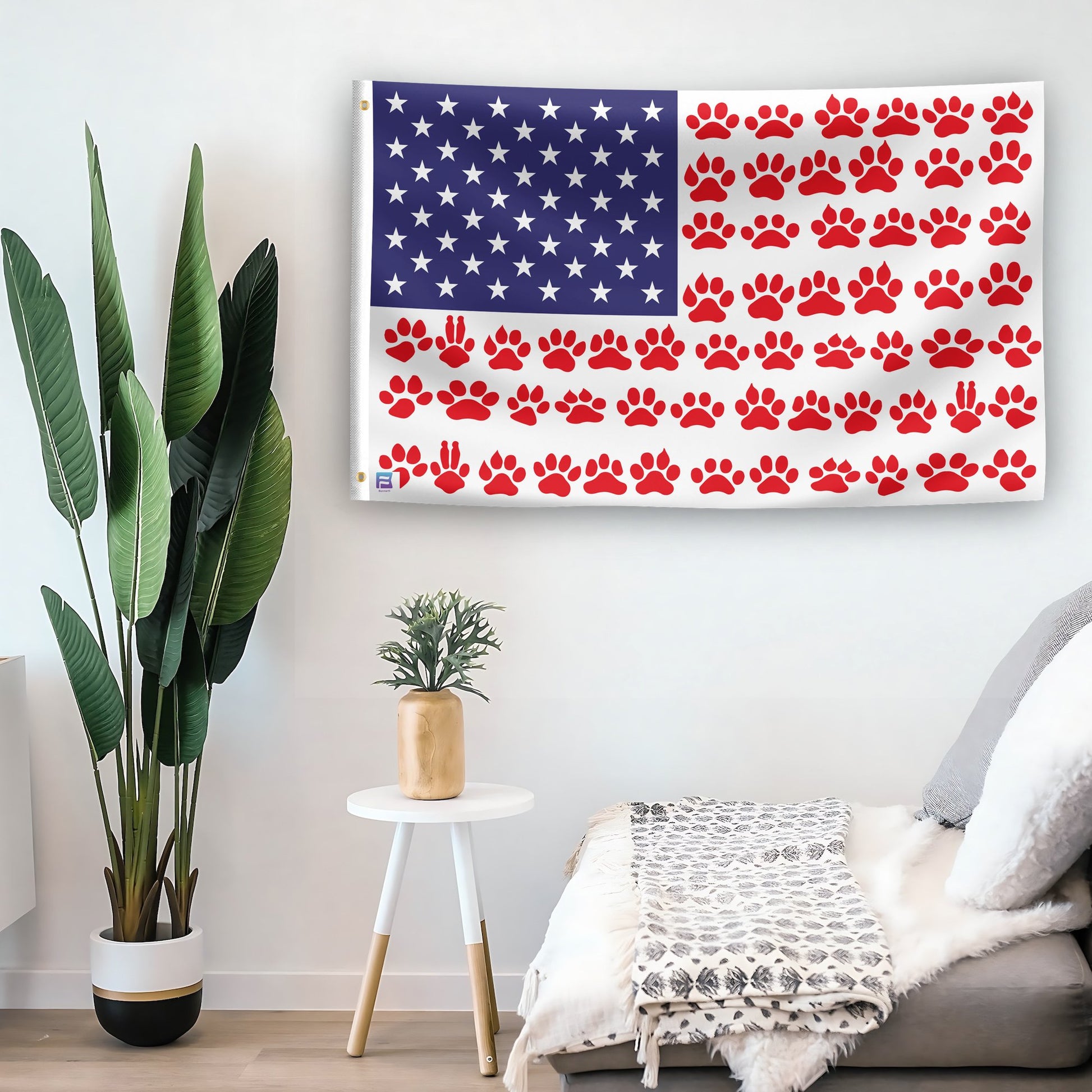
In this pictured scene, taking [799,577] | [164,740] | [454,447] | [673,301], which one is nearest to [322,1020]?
[164,740]

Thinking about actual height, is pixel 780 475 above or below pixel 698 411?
below

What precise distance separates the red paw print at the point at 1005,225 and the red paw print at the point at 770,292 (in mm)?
418

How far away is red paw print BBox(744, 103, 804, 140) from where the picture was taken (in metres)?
2.28

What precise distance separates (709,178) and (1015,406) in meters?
0.80

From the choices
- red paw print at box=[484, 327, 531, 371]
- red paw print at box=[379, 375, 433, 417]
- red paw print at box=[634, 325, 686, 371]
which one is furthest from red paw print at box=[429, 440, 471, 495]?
red paw print at box=[634, 325, 686, 371]

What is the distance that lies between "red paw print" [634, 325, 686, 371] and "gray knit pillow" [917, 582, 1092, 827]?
88 cm

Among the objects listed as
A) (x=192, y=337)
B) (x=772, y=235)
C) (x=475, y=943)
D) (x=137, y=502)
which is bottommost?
(x=475, y=943)

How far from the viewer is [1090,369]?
91.1 inches

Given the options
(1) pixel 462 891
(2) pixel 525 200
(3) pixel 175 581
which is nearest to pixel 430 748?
(1) pixel 462 891

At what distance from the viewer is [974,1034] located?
51.9 inches

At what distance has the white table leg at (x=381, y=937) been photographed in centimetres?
200

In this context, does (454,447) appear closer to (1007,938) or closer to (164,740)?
(164,740)

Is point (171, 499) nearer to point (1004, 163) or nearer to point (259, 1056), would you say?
point (259, 1056)

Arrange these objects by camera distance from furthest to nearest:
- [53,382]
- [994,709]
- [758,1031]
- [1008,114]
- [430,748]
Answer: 1. [1008,114]
2. [53,382]
3. [430,748]
4. [994,709]
5. [758,1031]
